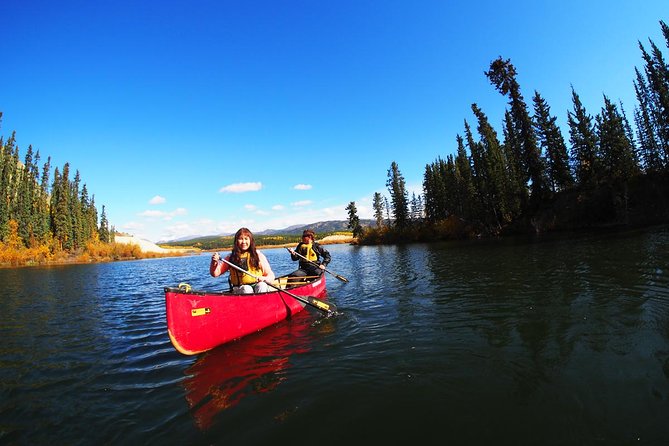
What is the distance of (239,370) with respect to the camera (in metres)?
6.70

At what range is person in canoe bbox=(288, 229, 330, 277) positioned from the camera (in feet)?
50.5

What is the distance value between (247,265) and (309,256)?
615 centimetres

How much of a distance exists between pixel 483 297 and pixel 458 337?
4664 mm

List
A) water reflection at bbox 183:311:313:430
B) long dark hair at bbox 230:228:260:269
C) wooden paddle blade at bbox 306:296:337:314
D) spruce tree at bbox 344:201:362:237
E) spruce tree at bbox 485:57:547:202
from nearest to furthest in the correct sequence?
water reflection at bbox 183:311:313:430 → long dark hair at bbox 230:228:260:269 → wooden paddle blade at bbox 306:296:337:314 → spruce tree at bbox 485:57:547:202 → spruce tree at bbox 344:201:362:237

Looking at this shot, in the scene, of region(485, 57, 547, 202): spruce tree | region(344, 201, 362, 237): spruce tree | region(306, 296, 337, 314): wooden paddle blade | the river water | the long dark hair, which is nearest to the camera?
the river water

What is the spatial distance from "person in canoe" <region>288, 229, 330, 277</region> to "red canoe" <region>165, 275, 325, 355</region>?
521cm

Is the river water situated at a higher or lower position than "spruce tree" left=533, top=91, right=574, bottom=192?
lower

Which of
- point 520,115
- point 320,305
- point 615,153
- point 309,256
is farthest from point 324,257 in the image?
point 615,153

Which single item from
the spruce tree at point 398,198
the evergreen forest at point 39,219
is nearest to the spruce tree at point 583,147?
the spruce tree at point 398,198

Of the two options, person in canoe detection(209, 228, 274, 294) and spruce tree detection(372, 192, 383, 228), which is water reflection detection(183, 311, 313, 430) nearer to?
person in canoe detection(209, 228, 274, 294)

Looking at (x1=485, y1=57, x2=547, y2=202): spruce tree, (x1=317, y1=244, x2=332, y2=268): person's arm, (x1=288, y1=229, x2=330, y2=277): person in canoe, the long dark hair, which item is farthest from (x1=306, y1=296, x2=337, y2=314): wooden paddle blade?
(x1=485, y1=57, x2=547, y2=202): spruce tree

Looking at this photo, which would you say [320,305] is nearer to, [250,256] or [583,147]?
[250,256]

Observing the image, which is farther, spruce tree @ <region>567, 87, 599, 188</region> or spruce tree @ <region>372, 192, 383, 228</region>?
spruce tree @ <region>372, 192, 383, 228</region>

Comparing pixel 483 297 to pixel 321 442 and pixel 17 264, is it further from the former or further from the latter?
pixel 17 264
